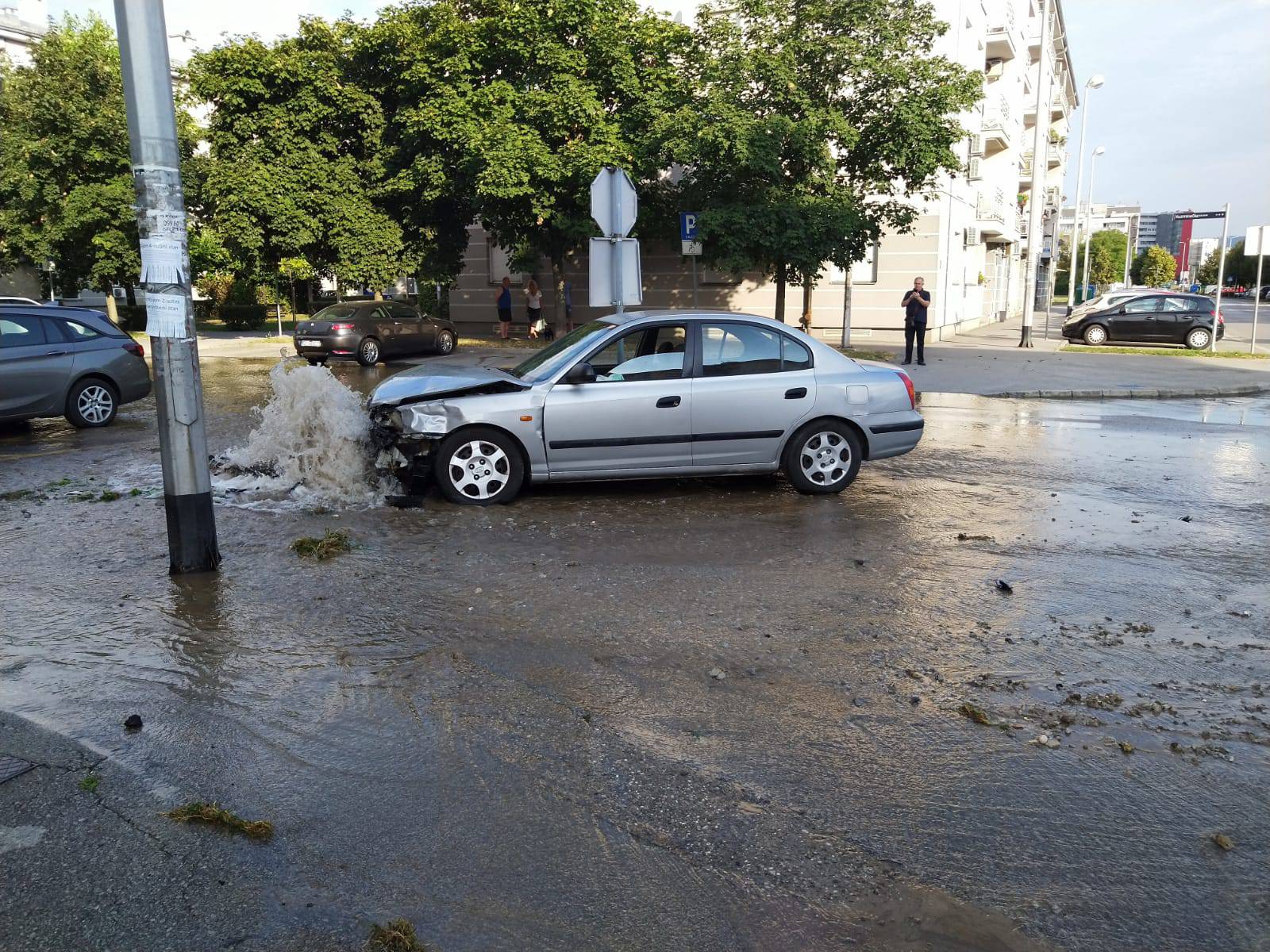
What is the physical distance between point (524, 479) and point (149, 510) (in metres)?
3.02

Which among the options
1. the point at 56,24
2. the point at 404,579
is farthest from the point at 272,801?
the point at 56,24

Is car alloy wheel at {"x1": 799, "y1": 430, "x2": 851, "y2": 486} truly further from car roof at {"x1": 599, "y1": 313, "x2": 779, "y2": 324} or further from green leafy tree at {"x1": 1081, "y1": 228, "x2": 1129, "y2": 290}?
green leafy tree at {"x1": 1081, "y1": 228, "x2": 1129, "y2": 290}

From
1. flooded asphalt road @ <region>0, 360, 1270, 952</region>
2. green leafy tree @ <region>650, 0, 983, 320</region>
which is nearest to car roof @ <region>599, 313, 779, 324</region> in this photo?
flooded asphalt road @ <region>0, 360, 1270, 952</region>

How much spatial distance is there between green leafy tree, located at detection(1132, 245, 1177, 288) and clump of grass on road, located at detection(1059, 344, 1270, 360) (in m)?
108

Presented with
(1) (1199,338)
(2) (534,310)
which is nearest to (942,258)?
(1) (1199,338)

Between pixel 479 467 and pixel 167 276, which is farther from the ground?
pixel 167 276

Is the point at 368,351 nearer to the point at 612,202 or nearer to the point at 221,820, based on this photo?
the point at 612,202

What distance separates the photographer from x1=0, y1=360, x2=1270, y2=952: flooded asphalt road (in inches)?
120

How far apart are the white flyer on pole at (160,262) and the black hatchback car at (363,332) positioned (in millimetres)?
17639

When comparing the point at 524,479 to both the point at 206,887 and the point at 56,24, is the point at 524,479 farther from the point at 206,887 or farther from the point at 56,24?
the point at 56,24

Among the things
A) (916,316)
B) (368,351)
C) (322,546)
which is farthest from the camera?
(368,351)

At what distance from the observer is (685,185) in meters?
23.7

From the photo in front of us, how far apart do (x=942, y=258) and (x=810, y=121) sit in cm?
995

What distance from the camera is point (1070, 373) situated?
20.9 meters
